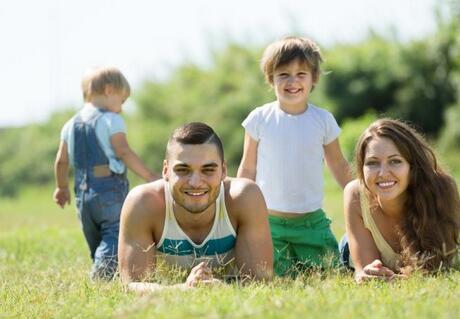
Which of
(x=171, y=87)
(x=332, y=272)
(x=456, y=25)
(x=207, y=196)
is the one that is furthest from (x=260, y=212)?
(x=171, y=87)

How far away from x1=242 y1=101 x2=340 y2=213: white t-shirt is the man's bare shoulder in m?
1.66

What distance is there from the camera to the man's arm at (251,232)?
5.66 metres

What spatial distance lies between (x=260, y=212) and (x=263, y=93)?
21.7m

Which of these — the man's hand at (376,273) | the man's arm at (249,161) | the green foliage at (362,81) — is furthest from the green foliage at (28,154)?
the man's hand at (376,273)

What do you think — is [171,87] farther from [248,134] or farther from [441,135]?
[248,134]

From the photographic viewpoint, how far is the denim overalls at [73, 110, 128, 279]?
7.97 meters

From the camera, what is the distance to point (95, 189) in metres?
8.03

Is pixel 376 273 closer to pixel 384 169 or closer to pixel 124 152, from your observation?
pixel 384 169

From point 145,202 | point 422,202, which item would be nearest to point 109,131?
point 145,202

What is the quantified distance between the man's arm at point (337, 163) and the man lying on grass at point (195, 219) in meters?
1.68

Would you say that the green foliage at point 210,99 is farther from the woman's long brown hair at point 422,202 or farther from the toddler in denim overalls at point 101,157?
the woman's long brown hair at point 422,202

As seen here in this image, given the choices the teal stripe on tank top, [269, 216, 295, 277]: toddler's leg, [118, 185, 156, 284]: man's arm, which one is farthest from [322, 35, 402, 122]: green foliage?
[118, 185, 156, 284]: man's arm

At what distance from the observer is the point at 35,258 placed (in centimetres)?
868

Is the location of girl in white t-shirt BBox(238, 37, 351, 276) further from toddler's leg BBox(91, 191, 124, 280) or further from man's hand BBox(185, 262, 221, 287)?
→ man's hand BBox(185, 262, 221, 287)
